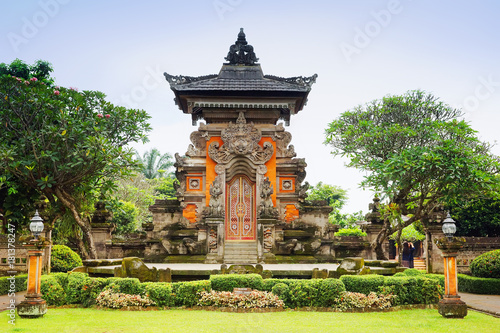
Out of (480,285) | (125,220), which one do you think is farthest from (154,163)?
(480,285)

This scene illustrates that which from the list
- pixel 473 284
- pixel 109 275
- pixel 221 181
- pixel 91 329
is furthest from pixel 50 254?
pixel 473 284

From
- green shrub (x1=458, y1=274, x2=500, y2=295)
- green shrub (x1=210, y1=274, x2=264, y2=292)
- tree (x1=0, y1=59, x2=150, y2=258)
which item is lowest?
green shrub (x1=458, y1=274, x2=500, y2=295)

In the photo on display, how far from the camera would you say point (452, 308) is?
10328mm

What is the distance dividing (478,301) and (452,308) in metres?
6.09

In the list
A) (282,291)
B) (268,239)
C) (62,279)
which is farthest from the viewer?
(268,239)

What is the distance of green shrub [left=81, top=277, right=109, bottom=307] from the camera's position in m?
11.6

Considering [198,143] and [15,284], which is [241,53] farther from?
[15,284]

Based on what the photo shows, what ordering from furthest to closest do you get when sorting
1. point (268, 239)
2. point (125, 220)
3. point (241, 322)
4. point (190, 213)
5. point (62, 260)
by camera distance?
point (125, 220), point (190, 213), point (62, 260), point (268, 239), point (241, 322)

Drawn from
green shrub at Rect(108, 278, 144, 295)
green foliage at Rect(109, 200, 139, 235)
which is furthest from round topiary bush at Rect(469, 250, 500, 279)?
green foliage at Rect(109, 200, 139, 235)

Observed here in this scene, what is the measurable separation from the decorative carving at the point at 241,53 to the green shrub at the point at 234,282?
1175 centimetres

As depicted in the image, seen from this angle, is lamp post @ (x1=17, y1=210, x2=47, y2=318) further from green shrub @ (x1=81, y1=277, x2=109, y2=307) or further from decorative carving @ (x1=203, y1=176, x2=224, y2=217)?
decorative carving @ (x1=203, y1=176, x2=224, y2=217)

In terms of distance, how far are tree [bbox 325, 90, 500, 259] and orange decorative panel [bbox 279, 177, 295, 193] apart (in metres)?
3.06

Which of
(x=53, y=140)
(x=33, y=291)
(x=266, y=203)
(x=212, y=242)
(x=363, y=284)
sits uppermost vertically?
(x=53, y=140)

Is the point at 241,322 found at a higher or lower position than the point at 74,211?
lower
